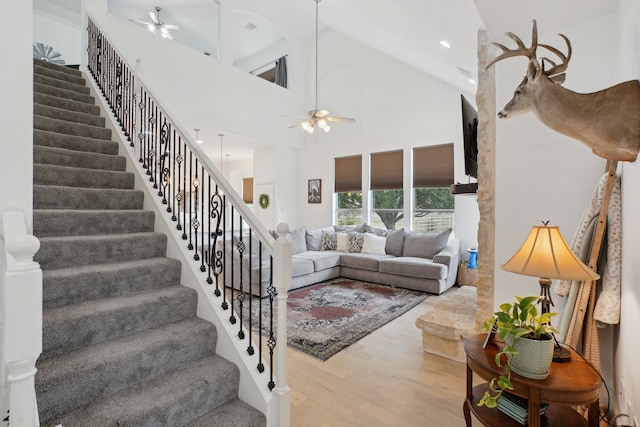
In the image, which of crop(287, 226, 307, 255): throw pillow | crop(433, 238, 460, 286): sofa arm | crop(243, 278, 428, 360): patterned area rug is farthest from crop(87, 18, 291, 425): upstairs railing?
crop(433, 238, 460, 286): sofa arm

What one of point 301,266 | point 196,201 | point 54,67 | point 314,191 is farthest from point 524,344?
point 314,191

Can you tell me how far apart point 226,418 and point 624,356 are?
6.67ft

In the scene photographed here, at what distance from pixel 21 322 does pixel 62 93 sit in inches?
153

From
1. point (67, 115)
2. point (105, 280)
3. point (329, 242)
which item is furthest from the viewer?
point (329, 242)

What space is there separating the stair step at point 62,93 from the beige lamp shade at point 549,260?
476 centimetres

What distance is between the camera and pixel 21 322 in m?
0.91

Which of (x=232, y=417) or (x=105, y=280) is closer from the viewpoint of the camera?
(x=232, y=417)

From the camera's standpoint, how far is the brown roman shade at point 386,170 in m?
6.60

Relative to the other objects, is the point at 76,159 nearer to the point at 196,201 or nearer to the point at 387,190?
the point at 196,201

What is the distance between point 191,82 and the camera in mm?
5738

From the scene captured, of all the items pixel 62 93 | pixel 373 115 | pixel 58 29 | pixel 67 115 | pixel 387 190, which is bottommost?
pixel 387 190

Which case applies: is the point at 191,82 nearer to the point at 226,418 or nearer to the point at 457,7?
the point at 457,7

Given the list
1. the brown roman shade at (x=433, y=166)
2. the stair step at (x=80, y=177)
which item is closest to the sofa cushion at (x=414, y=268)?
the brown roman shade at (x=433, y=166)

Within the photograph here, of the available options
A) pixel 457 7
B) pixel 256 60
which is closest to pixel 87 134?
pixel 457 7
